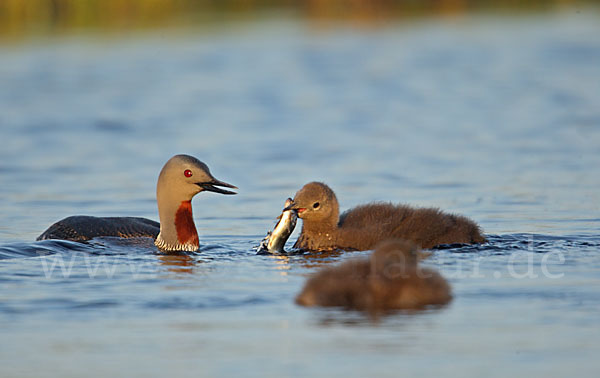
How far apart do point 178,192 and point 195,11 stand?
90.8 ft

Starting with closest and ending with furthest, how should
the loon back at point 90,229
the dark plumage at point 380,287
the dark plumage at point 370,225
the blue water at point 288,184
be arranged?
the blue water at point 288,184
the dark plumage at point 380,287
the dark plumage at point 370,225
the loon back at point 90,229

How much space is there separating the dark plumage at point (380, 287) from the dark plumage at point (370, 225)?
72.2 inches

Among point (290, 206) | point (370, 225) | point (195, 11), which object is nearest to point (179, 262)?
point (290, 206)

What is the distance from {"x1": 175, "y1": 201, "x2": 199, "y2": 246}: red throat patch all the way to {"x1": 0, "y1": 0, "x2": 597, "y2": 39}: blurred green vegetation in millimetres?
19221

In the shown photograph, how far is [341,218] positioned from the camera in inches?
347

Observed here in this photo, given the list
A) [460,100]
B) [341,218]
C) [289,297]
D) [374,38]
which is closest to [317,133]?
[460,100]

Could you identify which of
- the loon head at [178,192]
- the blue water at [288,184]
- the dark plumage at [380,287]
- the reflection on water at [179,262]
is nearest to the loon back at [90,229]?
the blue water at [288,184]

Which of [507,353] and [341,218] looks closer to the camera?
[507,353]

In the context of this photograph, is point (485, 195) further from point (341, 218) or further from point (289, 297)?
point (289, 297)

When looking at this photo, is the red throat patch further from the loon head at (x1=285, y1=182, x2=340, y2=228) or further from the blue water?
the loon head at (x1=285, y1=182, x2=340, y2=228)

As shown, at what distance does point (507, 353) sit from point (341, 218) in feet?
11.7

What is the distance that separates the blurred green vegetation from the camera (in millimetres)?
29656

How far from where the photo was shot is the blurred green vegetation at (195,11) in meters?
29.7

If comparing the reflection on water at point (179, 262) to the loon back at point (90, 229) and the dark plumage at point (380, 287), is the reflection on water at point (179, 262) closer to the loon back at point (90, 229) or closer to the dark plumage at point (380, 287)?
the loon back at point (90, 229)
